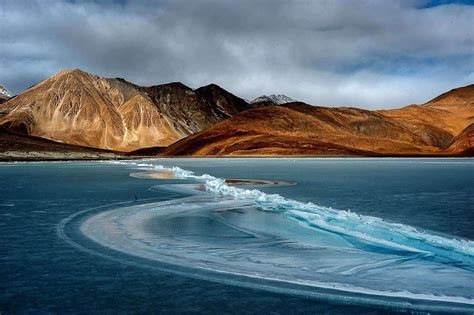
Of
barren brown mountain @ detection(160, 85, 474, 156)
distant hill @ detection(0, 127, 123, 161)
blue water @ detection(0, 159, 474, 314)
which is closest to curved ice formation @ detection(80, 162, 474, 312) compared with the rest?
blue water @ detection(0, 159, 474, 314)

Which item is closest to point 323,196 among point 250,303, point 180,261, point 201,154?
point 180,261

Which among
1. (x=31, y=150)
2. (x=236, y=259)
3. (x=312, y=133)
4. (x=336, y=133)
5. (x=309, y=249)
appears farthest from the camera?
(x=312, y=133)

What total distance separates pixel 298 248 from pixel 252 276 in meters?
2.61

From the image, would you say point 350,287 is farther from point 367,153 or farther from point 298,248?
point 367,153

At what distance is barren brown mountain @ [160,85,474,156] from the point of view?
135000mm

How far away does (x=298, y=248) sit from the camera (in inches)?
417

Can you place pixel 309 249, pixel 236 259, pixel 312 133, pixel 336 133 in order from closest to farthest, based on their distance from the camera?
pixel 236 259
pixel 309 249
pixel 336 133
pixel 312 133

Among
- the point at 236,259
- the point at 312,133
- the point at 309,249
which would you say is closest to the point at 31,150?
the point at 312,133

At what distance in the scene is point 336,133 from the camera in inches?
5901

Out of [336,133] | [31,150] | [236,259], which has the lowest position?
[236,259]

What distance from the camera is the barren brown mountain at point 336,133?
135 meters

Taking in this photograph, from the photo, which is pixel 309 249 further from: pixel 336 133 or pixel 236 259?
pixel 336 133

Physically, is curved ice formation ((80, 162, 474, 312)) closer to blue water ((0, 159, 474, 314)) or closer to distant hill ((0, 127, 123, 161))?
blue water ((0, 159, 474, 314))

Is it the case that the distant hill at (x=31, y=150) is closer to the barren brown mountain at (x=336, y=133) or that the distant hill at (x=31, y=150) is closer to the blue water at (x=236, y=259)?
the barren brown mountain at (x=336, y=133)
